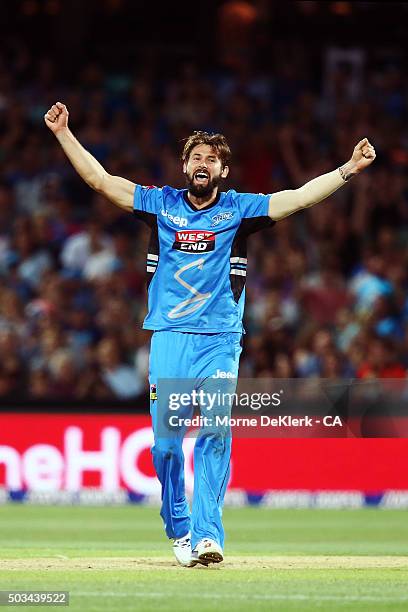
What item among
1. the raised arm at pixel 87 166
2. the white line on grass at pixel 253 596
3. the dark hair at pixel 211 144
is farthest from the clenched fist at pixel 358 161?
the white line on grass at pixel 253 596

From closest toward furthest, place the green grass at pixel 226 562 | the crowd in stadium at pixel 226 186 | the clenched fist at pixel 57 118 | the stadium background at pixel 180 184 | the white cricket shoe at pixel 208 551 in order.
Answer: the green grass at pixel 226 562 → the white cricket shoe at pixel 208 551 → the clenched fist at pixel 57 118 → the stadium background at pixel 180 184 → the crowd in stadium at pixel 226 186

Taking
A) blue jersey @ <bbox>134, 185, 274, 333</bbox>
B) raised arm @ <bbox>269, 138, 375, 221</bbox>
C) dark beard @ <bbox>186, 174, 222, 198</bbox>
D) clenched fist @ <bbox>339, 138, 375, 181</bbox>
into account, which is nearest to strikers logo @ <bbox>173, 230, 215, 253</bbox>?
blue jersey @ <bbox>134, 185, 274, 333</bbox>

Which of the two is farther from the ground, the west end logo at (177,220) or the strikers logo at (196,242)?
the west end logo at (177,220)

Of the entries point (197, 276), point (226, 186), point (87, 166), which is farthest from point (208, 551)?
point (226, 186)

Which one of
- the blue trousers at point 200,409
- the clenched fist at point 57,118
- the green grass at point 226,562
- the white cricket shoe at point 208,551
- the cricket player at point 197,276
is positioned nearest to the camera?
the green grass at point 226,562

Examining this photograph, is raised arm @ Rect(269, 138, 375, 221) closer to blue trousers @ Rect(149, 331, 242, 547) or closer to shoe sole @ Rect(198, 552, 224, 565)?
blue trousers @ Rect(149, 331, 242, 547)

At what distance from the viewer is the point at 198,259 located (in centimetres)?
859

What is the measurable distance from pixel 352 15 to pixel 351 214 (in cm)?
467

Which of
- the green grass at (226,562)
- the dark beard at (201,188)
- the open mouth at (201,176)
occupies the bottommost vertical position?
the green grass at (226,562)

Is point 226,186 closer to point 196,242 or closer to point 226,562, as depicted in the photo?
point 196,242

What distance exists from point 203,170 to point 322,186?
0.71 metres

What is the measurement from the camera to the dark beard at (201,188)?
28.3 ft

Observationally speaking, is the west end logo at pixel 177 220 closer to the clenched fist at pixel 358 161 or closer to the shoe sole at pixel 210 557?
the clenched fist at pixel 358 161

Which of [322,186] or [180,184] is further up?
[180,184]
